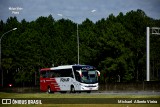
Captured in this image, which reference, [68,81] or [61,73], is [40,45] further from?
[68,81]

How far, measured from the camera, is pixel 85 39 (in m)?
21.1

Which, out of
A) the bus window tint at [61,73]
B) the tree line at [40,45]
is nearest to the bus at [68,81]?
the bus window tint at [61,73]

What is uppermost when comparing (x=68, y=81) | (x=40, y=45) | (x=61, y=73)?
(x=40, y=45)

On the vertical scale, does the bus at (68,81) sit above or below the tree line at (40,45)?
below

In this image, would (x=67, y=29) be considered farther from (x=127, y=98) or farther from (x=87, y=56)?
(x=127, y=98)

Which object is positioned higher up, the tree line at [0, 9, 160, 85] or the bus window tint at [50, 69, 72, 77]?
the tree line at [0, 9, 160, 85]

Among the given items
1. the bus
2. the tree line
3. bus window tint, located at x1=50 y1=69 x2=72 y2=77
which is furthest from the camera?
the bus

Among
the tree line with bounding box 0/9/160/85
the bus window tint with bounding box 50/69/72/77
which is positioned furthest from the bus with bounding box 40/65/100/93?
the tree line with bounding box 0/9/160/85

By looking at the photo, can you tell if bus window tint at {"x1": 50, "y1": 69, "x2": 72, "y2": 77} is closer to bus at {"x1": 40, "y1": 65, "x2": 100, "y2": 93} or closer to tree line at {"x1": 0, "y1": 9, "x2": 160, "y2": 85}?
bus at {"x1": 40, "y1": 65, "x2": 100, "y2": 93}

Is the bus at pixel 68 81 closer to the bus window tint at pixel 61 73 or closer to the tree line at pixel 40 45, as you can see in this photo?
the bus window tint at pixel 61 73

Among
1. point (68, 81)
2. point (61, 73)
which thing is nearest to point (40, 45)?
point (61, 73)

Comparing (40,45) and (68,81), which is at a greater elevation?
(40,45)

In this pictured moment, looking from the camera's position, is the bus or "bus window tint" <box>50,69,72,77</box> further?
the bus

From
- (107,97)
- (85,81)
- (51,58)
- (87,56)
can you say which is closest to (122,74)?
(85,81)
